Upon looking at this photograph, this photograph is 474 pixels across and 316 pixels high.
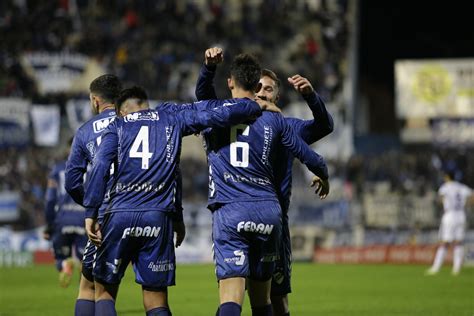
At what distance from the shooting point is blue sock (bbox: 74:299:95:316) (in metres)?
8.77

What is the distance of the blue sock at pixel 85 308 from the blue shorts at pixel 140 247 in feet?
3.13

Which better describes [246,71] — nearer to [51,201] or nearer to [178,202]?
[178,202]

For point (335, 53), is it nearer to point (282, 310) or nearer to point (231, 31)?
point (231, 31)

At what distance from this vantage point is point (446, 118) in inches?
1320

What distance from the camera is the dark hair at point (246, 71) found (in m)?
7.76

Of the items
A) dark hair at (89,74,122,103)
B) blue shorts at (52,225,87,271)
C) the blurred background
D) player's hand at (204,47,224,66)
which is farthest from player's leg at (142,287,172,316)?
the blurred background

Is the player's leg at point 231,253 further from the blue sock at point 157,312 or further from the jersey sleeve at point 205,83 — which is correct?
the jersey sleeve at point 205,83

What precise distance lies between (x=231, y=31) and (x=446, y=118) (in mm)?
8257

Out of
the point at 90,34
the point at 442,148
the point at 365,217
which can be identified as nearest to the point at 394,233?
the point at 365,217

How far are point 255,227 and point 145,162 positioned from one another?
3.31 ft

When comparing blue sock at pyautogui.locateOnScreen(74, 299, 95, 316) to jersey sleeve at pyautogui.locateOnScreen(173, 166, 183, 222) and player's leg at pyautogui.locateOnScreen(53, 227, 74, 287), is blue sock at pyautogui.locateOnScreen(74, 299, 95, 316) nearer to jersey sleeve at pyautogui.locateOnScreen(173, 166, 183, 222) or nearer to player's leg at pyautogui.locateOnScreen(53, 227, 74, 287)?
jersey sleeve at pyautogui.locateOnScreen(173, 166, 183, 222)

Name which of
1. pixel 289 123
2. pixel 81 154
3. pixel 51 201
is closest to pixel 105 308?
pixel 81 154

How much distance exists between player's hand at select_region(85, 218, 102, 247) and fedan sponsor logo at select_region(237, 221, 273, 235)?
3.66 feet

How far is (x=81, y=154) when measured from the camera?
28.9 ft
